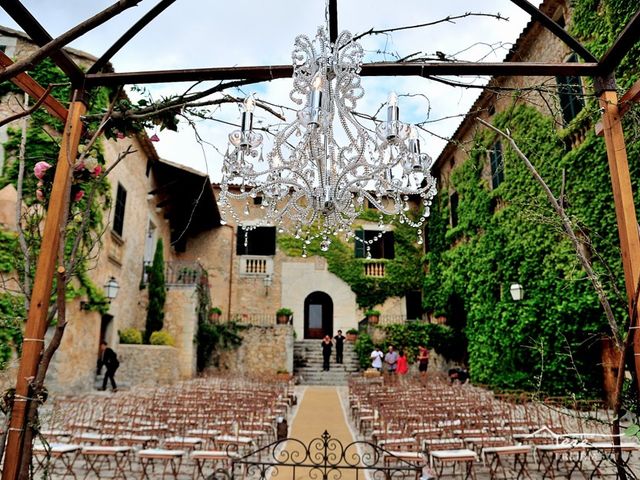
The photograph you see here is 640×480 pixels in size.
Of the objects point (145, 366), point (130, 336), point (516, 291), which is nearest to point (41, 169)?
point (516, 291)

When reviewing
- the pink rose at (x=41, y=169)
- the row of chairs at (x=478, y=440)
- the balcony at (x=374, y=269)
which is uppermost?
the balcony at (x=374, y=269)

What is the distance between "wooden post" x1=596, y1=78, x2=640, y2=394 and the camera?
2730 mm

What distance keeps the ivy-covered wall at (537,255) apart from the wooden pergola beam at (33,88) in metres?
5.62

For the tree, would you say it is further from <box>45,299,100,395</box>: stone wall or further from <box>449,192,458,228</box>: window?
<box>449,192,458,228</box>: window

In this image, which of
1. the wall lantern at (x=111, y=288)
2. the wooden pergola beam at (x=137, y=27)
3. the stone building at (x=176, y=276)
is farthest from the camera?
the wall lantern at (x=111, y=288)

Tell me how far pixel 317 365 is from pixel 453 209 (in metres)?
7.88

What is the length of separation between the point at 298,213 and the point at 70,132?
6.26 feet

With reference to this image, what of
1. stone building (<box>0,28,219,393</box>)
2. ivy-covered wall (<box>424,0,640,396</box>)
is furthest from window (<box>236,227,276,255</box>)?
ivy-covered wall (<box>424,0,640,396</box>)

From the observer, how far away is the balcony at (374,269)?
21875mm

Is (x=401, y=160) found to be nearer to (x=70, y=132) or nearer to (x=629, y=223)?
(x=629, y=223)

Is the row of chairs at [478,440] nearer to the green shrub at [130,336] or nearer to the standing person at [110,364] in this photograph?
the standing person at [110,364]

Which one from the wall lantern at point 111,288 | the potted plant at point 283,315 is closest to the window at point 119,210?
the wall lantern at point 111,288

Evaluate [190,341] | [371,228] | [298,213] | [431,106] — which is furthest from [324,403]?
[371,228]

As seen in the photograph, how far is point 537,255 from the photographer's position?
11383mm
